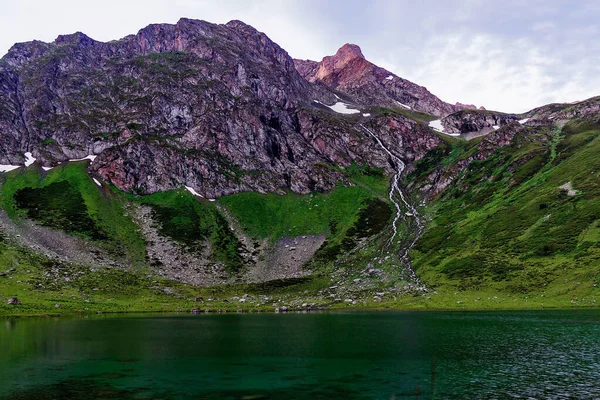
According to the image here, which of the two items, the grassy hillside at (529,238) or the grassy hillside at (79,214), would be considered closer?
the grassy hillside at (529,238)

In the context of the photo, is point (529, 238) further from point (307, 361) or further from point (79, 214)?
point (79, 214)

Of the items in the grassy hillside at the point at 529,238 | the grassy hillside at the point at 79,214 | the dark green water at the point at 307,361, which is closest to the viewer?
the dark green water at the point at 307,361

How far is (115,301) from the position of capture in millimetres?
120125

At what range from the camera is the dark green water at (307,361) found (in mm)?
34156

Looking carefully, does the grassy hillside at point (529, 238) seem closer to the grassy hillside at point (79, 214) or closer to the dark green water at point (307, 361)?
the dark green water at point (307, 361)

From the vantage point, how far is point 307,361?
153ft

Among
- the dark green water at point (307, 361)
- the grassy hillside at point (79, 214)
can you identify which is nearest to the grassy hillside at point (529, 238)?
the dark green water at point (307, 361)

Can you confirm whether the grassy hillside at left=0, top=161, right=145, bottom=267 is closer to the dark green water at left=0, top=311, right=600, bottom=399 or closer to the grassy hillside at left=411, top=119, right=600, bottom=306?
the dark green water at left=0, top=311, right=600, bottom=399

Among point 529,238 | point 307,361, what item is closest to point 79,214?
point 307,361

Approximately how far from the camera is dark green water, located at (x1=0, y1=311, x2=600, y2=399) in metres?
34.2

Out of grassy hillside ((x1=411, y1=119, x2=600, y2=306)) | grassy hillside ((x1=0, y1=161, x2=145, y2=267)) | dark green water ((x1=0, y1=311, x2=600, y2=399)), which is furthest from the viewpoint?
grassy hillside ((x1=0, y1=161, x2=145, y2=267))

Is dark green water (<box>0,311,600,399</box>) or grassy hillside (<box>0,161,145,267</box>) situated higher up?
grassy hillside (<box>0,161,145,267</box>)

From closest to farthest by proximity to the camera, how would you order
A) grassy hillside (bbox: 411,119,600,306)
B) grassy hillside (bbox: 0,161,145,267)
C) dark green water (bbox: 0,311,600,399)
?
dark green water (bbox: 0,311,600,399) < grassy hillside (bbox: 411,119,600,306) < grassy hillside (bbox: 0,161,145,267)

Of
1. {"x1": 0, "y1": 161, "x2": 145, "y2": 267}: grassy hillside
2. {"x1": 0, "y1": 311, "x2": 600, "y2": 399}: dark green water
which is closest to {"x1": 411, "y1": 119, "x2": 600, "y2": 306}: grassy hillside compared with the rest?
{"x1": 0, "y1": 311, "x2": 600, "y2": 399}: dark green water
